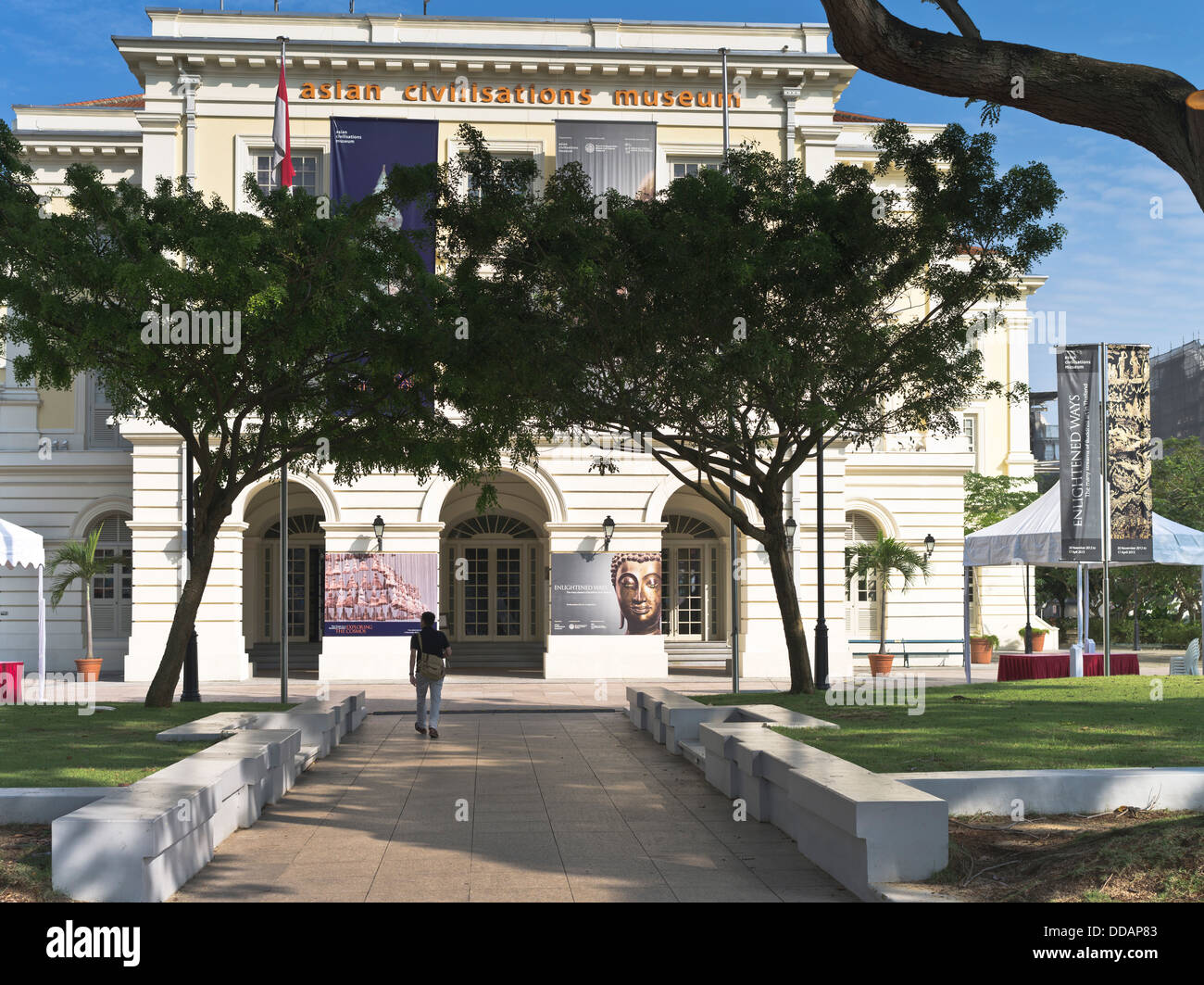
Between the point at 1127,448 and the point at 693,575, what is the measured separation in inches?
614

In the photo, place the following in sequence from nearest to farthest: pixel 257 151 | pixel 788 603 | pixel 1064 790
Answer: pixel 1064 790, pixel 788 603, pixel 257 151

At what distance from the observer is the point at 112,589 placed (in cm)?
3250

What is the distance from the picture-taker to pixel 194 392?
50.6 ft

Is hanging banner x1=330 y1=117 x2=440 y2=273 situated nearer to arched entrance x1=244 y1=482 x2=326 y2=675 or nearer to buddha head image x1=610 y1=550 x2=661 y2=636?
arched entrance x1=244 y1=482 x2=326 y2=675

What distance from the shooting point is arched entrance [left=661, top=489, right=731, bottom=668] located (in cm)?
3378

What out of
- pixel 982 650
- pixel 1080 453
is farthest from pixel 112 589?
pixel 1080 453

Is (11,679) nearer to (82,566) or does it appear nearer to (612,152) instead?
(82,566)

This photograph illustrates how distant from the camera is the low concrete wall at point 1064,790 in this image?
860 centimetres

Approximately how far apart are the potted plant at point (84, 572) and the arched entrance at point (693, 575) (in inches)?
557

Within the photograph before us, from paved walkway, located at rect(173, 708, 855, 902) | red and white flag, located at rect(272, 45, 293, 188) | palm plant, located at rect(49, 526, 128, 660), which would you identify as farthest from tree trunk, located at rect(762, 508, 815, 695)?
palm plant, located at rect(49, 526, 128, 660)

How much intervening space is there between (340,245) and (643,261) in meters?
4.08

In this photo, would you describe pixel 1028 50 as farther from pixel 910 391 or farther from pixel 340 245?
pixel 910 391

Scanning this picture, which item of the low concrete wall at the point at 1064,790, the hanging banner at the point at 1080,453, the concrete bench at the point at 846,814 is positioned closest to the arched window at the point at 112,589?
the hanging banner at the point at 1080,453

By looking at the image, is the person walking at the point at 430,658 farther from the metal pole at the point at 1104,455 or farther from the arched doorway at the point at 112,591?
the arched doorway at the point at 112,591
